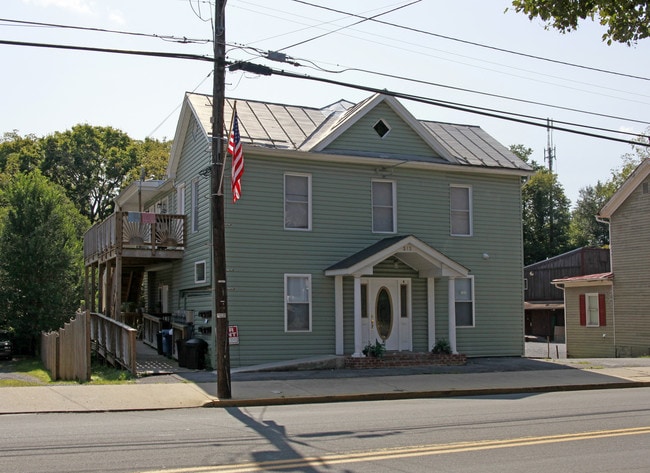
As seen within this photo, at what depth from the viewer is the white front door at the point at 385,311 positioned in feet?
71.1

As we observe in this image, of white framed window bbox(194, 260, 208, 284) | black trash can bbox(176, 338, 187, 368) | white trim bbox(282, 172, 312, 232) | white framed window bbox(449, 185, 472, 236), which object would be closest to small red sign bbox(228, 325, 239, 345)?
black trash can bbox(176, 338, 187, 368)

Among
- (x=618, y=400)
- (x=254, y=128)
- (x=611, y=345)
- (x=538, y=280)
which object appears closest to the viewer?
(x=618, y=400)

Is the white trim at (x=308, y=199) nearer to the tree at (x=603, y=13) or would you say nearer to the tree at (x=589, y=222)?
the tree at (x=603, y=13)

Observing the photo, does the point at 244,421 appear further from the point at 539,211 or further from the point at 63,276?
the point at 539,211

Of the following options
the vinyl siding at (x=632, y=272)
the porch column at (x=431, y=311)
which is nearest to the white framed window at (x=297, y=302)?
the porch column at (x=431, y=311)

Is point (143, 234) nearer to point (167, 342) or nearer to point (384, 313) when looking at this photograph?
point (167, 342)

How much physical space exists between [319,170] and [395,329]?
5.15 meters

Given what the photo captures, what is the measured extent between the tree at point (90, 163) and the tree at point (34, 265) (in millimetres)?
23441

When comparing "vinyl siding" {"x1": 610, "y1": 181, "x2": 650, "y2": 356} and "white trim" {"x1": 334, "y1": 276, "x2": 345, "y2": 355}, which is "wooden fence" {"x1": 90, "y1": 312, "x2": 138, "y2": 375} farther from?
"vinyl siding" {"x1": 610, "y1": 181, "x2": 650, "y2": 356}

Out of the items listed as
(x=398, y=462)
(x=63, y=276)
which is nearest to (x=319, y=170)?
(x=398, y=462)

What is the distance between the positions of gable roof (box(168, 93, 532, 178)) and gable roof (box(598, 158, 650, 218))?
7.25 metres

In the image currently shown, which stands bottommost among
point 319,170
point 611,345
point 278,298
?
point 611,345

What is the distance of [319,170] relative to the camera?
2125cm

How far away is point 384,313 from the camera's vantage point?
21922mm
